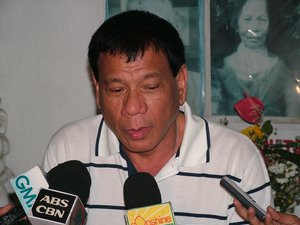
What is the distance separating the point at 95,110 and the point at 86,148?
98cm

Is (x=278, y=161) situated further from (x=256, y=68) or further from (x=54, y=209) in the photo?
(x=54, y=209)

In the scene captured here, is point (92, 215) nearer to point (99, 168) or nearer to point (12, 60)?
point (99, 168)

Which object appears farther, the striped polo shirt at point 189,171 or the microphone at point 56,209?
the striped polo shirt at point 189,171

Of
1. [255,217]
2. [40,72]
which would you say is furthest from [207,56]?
[255,217]

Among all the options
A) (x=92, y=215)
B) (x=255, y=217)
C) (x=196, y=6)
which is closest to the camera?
(x=255, y=217)

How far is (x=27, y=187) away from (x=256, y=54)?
5.36 feet

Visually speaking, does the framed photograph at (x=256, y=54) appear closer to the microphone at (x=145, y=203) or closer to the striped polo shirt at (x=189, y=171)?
the striped polo shirt at (x=189, y=171)

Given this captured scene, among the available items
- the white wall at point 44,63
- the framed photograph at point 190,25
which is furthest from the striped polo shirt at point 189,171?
the white wall at point 44,63

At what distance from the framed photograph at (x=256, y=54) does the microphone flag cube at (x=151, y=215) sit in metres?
1.52

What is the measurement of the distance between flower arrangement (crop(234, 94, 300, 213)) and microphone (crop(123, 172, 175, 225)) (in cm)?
88

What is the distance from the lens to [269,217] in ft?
3.43

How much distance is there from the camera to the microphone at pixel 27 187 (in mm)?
1102

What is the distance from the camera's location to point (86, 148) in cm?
161

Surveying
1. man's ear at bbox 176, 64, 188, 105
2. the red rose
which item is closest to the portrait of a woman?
the red rose
